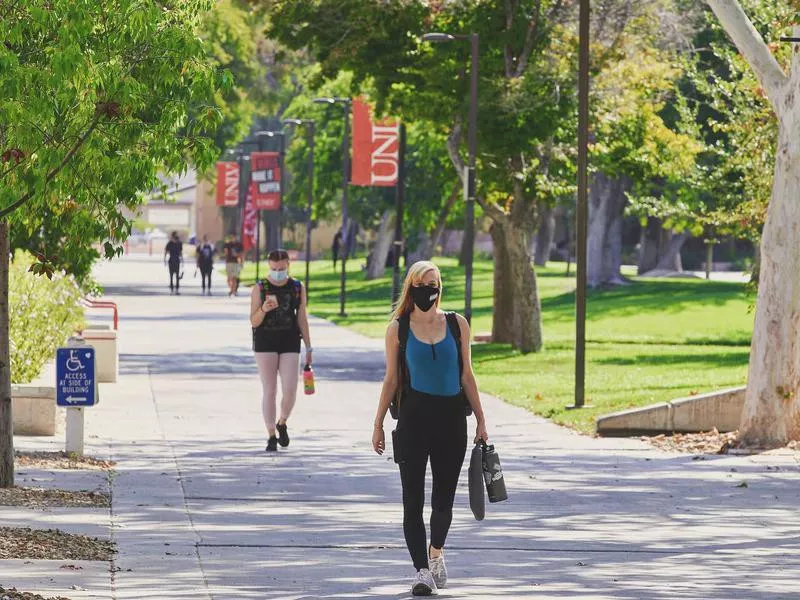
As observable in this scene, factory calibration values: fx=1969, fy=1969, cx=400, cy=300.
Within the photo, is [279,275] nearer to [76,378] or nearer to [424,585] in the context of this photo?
[76,378]

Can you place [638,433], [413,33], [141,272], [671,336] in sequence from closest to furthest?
[638,433], [413,33], [671,336], [141,272]

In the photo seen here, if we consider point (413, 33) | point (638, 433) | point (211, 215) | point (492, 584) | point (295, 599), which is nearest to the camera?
point (295, 599)

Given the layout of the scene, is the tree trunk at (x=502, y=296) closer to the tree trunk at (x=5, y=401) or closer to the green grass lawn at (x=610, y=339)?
the green grass lawn at (x=610, y=339)

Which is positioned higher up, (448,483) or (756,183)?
(756,183)

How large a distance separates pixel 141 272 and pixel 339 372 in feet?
192

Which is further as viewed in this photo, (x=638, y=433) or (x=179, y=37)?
(x=638, y=433)

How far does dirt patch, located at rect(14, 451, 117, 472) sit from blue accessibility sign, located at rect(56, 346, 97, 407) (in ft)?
1.56

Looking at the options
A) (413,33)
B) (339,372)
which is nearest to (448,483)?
(339,372)

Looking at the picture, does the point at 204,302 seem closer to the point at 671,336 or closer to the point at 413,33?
the point at 671,336

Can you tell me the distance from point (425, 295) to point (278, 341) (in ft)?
24.2

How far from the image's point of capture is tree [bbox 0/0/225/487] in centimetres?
1044

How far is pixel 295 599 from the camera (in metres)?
9.89

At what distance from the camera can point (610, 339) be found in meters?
40.8

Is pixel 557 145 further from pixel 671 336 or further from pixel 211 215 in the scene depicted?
pixel 211 215
